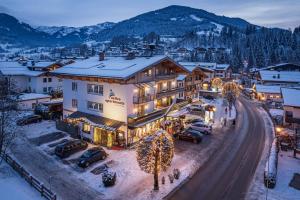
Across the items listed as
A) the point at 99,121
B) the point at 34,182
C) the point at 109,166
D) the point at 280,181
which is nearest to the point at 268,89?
the point at 280,181

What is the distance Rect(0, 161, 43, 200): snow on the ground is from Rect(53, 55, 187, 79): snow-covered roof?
15597mm

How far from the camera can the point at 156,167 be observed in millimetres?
21188

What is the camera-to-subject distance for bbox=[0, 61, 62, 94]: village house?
197 feet

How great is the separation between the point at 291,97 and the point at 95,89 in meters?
32.9

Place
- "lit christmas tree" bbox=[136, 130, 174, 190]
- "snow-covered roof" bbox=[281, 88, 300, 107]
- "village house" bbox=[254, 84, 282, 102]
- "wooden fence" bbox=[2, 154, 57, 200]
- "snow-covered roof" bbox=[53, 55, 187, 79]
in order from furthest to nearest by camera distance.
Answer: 1. "village house" bbox=[254, 84, 282, 102]
2. "snow-covered roof" bbox=[281, 88, 300, 107]
3. "snow-covered roof" bbox=[53, 55, 187, 79]
4. "lit christmas tree" bbox=[136, 130, 174, 190]
5. "wooden fence" bbox=[2, 154, 57, 200]

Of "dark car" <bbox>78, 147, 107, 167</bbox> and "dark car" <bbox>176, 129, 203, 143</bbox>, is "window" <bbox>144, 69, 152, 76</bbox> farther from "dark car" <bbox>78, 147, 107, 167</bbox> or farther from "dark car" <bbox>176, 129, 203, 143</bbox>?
"dark car" <bbox>78, 147, 107, 167</bbox>

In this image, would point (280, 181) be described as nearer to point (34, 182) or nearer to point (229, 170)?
point (229, 170)

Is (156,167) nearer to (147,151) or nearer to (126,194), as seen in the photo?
(147,151)

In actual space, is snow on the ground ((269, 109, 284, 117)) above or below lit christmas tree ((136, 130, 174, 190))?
below

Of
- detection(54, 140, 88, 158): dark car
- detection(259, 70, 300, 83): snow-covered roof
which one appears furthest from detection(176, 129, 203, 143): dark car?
detection(259, 70, 300, 83): snow-covered roof

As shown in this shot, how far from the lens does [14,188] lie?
831 inches

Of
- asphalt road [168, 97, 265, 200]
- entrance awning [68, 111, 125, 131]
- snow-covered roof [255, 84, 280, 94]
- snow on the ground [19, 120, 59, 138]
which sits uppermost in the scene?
snow-covered roof [255, 84, 280, 94]

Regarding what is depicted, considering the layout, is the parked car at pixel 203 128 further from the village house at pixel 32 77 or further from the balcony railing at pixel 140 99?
the village house at pixel 32 77

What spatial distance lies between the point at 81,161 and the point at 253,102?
5727 centimetres
